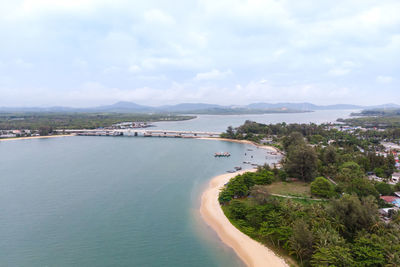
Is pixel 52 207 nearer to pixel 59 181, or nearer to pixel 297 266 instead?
pixel 59 181

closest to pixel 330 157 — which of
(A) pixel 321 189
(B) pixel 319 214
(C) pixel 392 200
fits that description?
(A) pixel 321 189

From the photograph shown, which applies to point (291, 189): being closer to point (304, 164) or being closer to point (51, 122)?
point (304, 164)

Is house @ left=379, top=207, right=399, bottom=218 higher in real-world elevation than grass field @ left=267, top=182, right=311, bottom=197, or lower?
higher

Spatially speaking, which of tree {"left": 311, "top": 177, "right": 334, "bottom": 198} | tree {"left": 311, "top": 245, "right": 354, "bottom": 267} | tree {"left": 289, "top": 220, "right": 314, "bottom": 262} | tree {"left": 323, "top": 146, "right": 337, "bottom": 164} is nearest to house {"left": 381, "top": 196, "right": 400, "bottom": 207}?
tree {"left": 311, "top": 177, "right": 334, "bottom": 198}

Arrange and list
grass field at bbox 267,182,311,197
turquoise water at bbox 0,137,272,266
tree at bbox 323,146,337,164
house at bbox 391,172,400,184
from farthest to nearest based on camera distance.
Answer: tree at bbox 323,146,337,164
house at bbox 391,172,400,184
grass field at bbox 267,182,311,197
turquoise water at bbox 0,137,272,266

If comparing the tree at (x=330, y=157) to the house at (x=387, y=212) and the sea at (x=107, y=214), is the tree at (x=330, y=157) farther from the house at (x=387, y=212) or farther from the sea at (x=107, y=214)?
the house at (x=387, y=212)

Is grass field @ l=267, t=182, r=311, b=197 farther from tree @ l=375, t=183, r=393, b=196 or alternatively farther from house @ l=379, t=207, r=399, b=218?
tree @ l=375, t=183, r=393, b=196

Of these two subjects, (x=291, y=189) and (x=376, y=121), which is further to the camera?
(x=376, y=121)

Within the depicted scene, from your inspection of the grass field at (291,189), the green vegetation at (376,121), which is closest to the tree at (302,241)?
the grass field at (291,189)
